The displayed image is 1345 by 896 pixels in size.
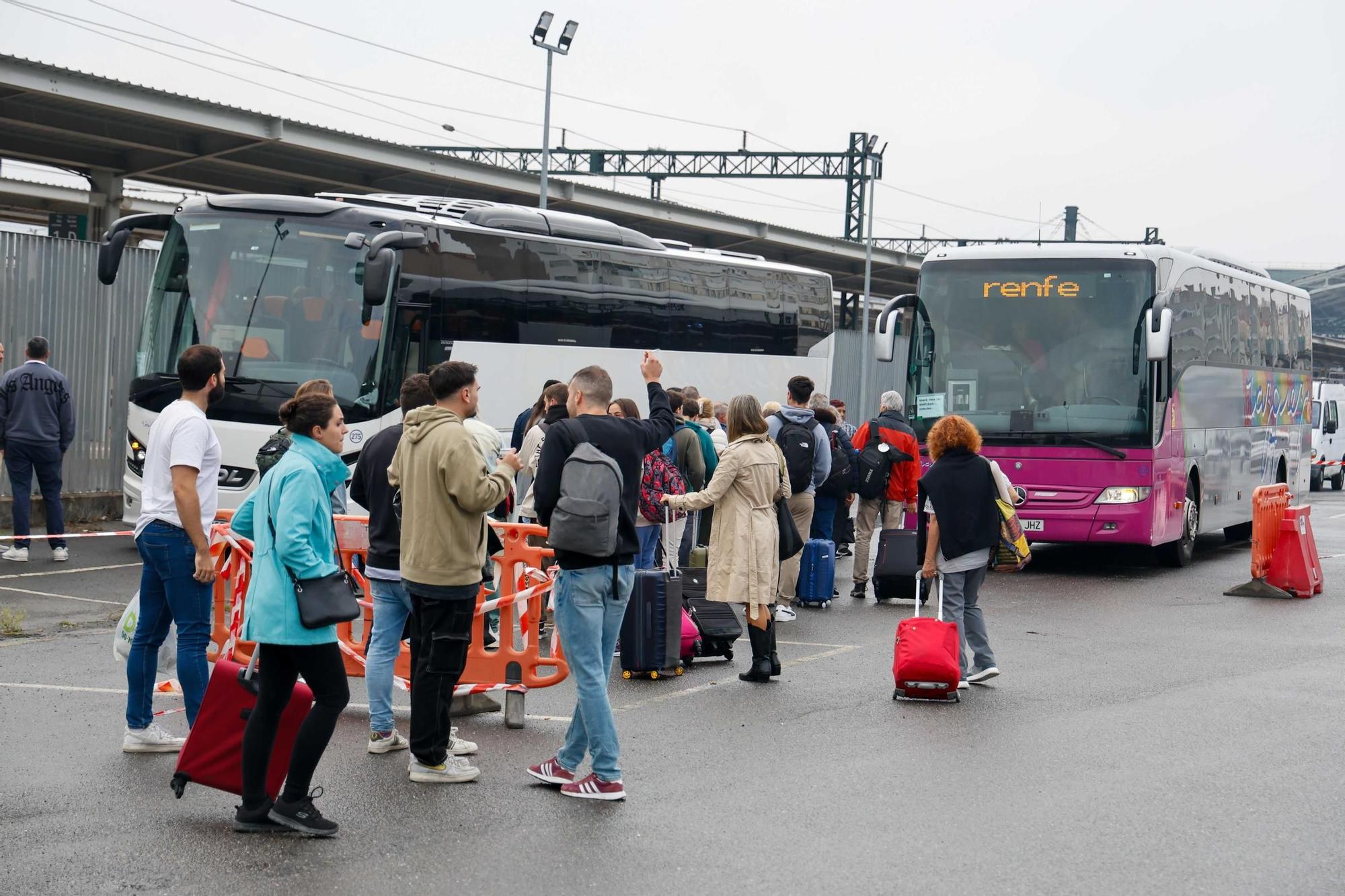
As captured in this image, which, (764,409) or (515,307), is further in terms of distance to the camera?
(515,307)

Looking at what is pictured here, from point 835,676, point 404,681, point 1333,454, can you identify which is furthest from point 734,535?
point 1333,454

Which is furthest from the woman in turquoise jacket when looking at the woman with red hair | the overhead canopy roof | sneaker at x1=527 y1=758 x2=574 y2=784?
the overhead canopy roof

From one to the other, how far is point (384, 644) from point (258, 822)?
1.48m

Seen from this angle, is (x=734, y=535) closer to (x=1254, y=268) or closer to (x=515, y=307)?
(x=515, y=307)

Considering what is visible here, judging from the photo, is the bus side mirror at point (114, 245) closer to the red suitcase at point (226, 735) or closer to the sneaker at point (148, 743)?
the sneaker at point (148, 743)

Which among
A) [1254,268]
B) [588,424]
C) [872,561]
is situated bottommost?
[872,561]

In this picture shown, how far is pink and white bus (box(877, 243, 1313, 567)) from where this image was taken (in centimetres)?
1576

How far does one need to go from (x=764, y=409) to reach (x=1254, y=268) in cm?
993

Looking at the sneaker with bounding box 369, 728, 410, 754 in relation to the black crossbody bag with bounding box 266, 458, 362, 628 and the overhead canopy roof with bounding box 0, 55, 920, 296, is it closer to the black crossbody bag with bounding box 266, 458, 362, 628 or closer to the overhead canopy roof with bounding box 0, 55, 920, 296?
the black crossbody bag with bounding box 266, 458, 362, 628

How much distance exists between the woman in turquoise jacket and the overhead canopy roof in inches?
778

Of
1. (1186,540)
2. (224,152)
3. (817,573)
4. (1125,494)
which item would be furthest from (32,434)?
(224,152)

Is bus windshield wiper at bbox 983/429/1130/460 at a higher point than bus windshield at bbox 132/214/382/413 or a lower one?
lower

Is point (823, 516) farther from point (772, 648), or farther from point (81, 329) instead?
point (81, 329)

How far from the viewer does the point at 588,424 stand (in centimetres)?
671
